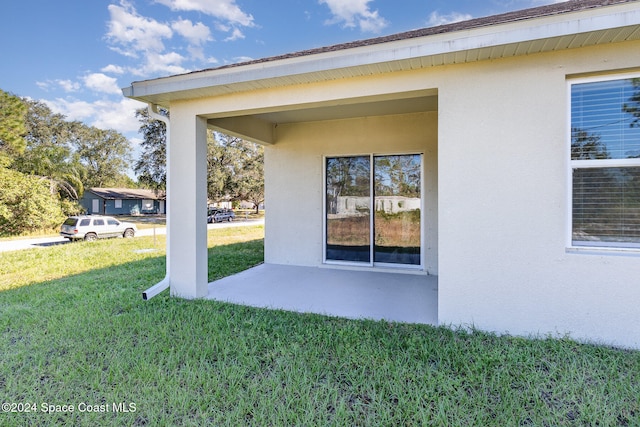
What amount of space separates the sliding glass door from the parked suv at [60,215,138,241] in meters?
12.6

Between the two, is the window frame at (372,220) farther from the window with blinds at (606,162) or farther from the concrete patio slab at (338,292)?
the window with blinds at (606,162)

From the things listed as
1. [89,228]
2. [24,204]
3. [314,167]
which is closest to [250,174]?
[89,228]

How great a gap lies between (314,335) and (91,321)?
2695 millimetres

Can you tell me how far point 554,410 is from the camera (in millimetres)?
2203

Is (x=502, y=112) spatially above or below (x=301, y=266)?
above

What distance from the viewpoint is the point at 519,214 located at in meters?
3.29

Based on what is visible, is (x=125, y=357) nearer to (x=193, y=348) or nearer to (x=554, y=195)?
(x=193, y=348)

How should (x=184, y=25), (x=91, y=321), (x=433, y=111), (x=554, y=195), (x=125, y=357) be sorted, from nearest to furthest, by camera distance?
1. (x=125, y=357)
2. (x=554, y=195)
3. (x=91, y=321)
4. (x=433, y=111)
5. (x=184, y=25)

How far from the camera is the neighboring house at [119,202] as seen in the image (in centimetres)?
3447

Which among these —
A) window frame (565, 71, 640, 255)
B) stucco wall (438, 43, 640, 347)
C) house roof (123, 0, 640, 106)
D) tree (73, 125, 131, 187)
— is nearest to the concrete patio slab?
stucco wall (438, 43, 640, 347)

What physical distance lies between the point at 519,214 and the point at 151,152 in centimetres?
2516

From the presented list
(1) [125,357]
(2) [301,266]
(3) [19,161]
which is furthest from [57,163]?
(1) [125,357]

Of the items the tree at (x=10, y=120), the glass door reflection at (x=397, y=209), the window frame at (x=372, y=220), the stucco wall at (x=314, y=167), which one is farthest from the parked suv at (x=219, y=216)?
the glass door reflection at (x=397, y=209)

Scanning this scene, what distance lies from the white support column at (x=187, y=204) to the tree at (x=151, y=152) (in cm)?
2090
